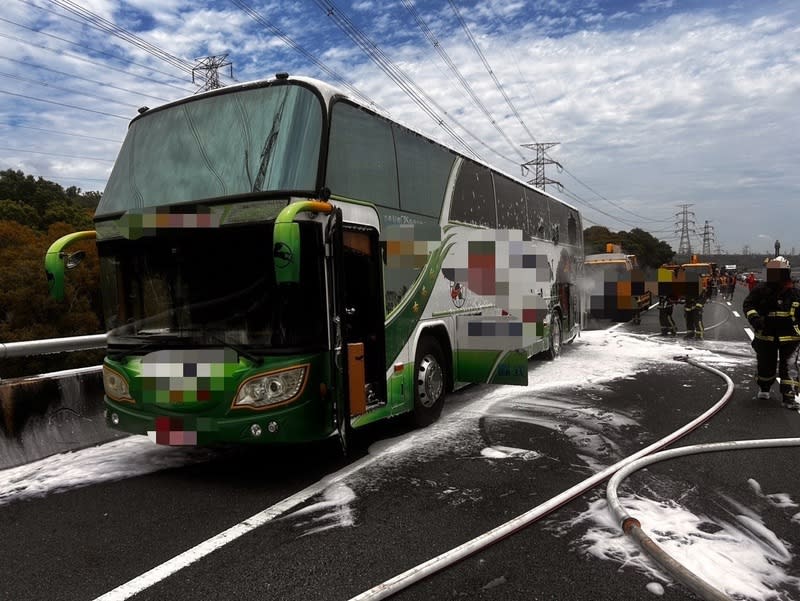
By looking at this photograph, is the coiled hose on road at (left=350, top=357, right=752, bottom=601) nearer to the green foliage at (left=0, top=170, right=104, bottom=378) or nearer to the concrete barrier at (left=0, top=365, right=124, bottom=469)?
the concrete barrier at (left=0, top=365, right=124, bottom=469)

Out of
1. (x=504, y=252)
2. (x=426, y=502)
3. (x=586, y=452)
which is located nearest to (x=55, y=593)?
(x=426, y=502)

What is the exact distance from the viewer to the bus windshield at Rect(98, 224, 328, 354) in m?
4.60

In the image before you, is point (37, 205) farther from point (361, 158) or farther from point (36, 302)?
point (361, 158)

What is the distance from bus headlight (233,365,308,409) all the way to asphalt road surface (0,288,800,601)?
0.78 metres

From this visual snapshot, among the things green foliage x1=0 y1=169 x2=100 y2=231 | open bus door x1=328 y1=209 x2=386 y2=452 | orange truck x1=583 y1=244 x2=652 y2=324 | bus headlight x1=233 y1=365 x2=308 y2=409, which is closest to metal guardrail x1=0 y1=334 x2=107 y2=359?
bus headlight x1=233 y1=365 x2=308 y2=409

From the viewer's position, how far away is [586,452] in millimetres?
5664

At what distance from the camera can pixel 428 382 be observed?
6684 millimetres

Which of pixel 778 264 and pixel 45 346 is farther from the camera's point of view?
pixel 778 264

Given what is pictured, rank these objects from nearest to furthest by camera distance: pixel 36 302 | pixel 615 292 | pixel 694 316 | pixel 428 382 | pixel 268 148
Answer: pixel 268 148 → pixel 428 382 → pixel 694 316 → pixel 615 292 → pixel 36 302

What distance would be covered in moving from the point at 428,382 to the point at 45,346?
397cm

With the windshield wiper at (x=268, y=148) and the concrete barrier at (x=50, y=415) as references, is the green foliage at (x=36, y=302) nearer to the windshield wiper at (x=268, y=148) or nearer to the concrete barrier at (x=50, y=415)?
the concrete barrier at (x=50, y=415)

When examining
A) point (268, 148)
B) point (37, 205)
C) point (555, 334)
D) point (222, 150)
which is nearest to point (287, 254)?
point (268, 148)

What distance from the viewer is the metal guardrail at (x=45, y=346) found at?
545 centimetres

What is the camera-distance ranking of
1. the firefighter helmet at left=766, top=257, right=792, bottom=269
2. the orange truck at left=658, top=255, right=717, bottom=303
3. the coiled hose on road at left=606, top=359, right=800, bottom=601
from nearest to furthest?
the coiled hose on road at left=606, top=359, right=800, bottom=601
the firefighter helmet at left=766, top=257, right=792, bottom=269
the orange truck at left=658, top=255, right=717, bottom=303
